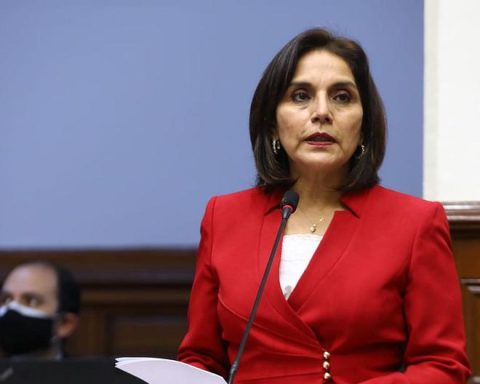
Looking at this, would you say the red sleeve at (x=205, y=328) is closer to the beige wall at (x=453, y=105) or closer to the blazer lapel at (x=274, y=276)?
the blazer lapel at (x=274, y=276)

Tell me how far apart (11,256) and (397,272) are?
2066mm

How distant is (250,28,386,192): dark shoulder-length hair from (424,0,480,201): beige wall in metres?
0.69

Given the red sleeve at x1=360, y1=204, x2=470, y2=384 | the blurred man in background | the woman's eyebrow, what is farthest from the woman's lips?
the blurred man in background

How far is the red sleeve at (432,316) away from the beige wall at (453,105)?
2.60ft

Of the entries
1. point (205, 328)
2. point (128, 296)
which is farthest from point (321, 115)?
point (128, 296)

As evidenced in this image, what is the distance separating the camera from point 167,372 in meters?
1.95

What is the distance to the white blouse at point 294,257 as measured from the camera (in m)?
2.33

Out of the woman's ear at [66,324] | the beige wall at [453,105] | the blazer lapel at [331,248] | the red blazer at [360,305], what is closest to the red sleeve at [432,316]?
the red blazer at [360,305]

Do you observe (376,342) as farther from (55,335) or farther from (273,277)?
(55,335)

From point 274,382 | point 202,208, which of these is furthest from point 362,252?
point 202,208

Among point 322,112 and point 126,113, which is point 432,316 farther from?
point 126,113

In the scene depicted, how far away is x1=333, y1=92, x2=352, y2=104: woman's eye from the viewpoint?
243 cm

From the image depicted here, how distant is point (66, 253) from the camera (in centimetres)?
407

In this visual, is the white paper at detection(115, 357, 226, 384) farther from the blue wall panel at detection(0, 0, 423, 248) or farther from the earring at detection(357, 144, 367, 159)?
the blue wall panel at detection(0, 0, 423, 248)
